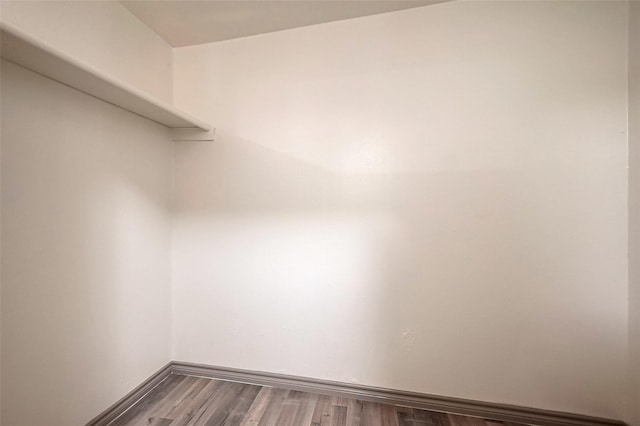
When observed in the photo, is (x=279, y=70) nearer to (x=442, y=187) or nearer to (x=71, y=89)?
(x=71, y=89)

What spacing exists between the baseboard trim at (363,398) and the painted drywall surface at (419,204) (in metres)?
0.05

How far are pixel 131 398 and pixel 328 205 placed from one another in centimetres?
157

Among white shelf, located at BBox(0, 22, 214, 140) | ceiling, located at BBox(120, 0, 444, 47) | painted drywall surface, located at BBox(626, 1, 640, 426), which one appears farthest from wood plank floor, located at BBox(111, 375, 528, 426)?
ceiling, located at BBox(120, 0, 444, 47)

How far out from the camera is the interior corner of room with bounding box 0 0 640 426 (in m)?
1.16

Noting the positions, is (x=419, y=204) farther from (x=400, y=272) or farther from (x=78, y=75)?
(x=78, y=75)

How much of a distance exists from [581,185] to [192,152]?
227 centimetres

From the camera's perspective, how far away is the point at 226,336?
1.75 metres

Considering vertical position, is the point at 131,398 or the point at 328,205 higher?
the point at 328,205

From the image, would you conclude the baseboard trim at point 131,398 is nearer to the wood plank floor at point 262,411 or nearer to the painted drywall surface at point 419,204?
the wood plank floor at point 262,411

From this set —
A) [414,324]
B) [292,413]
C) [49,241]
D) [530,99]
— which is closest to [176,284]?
[49,241]

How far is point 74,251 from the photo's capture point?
1.21 metres

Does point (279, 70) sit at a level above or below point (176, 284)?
above

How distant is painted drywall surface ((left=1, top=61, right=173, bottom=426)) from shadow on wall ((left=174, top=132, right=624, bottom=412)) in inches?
10.0

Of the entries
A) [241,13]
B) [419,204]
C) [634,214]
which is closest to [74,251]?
[241,13]
